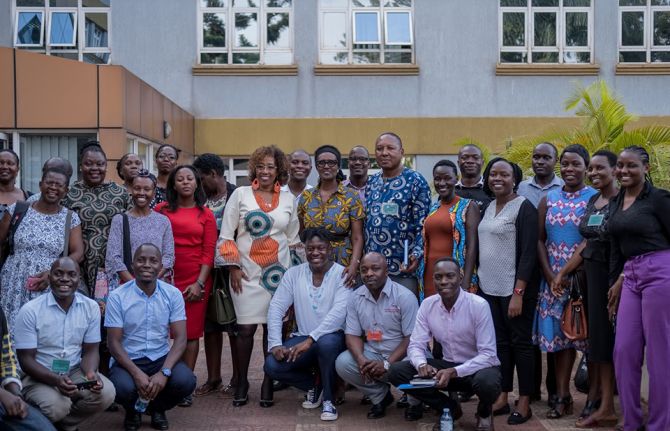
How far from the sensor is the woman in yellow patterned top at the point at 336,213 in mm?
7020

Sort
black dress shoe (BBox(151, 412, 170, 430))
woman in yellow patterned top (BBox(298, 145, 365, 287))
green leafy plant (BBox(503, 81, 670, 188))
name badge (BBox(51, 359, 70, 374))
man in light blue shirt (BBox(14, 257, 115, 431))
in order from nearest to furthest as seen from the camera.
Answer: man in light blue shirt (BBox(14, 257, 115, 431)) → name badge (BBox(51, 359, 70, 374)) → black dress shoe (BBox(151, 412, 170, 430)) → woman in yellow patterned top (BBox(298, 145, 365, 287)) → green leafy plant (BBox(503, 81, 670, 188))

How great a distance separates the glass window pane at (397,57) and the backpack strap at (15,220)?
1130cm

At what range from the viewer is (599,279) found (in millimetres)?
6254

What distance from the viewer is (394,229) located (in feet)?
22.7

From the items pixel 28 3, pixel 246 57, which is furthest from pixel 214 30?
pixel 28 3

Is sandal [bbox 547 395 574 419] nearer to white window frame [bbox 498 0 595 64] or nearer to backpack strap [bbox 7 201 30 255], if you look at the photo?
backpack strap [bbox 7 201 30 255]

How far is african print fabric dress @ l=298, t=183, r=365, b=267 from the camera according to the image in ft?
23.1

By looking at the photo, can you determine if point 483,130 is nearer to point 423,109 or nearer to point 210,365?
point 423,109

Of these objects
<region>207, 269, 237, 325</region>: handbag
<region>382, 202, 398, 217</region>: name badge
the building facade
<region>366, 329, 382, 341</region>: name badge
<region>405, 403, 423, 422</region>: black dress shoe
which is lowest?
<region>405, 403, 423, 422</region>: black dress shoe

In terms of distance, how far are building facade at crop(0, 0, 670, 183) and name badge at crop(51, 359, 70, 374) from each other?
10946mm

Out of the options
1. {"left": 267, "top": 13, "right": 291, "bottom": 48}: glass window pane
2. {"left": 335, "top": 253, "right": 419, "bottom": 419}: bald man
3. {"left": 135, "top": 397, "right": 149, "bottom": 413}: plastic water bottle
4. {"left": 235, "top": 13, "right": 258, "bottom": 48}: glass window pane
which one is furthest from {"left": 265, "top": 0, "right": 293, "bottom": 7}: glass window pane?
{"left": 135, "top": 397, "right": 149, "bottom": 413}: plastic water bottle

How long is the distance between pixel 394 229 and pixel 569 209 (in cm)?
135

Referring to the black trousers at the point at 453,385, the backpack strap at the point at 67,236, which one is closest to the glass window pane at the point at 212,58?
the backpack strap at the point at 67,236

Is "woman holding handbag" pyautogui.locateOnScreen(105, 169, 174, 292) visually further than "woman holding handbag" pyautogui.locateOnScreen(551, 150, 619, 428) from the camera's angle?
Yes
